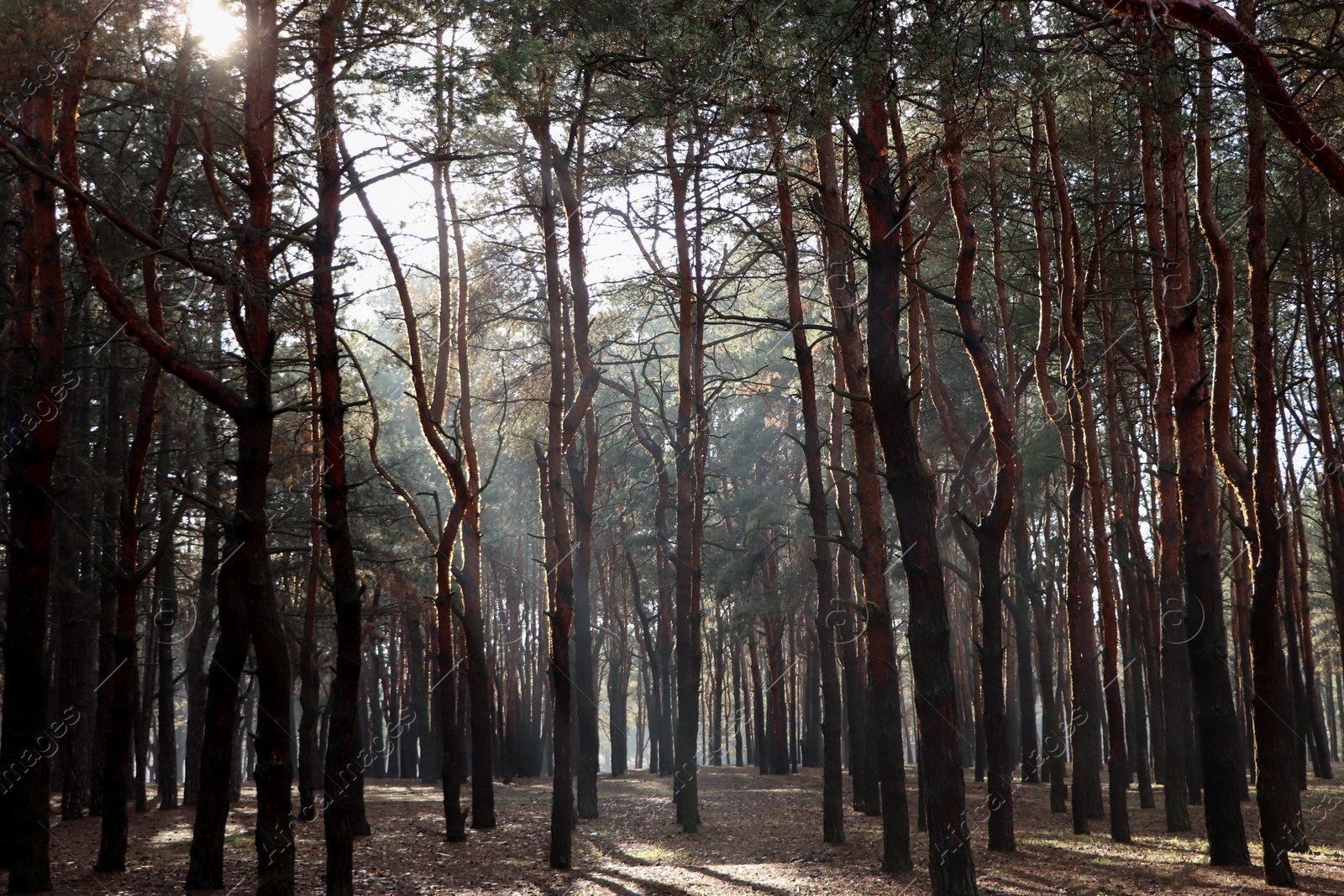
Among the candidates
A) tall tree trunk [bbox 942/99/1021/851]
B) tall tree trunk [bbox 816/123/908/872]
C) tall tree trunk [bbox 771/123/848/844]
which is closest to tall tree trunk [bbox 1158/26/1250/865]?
tall tree trunk [bbox 942/99/1021/851]

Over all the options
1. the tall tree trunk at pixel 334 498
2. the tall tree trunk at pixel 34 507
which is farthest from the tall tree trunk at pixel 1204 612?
the tall tree trunk at pixel 34 507

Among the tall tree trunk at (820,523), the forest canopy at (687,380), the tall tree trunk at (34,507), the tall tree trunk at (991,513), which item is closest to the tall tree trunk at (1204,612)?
the forest canopy at (687,380)


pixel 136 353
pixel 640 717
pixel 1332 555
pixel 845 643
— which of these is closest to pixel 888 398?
pixel 845 643

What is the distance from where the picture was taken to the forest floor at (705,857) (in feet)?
30.7

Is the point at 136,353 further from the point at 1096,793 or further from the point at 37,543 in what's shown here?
the point at 1096,793

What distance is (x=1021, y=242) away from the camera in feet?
52.0

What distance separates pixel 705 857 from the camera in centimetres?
1242

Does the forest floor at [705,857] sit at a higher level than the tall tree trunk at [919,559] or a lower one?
lower

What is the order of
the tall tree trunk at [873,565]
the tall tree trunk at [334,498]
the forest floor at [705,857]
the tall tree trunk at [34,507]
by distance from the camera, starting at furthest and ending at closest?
the tall tree trunk at [873,565] → the forest floor at [705,857] → the tall tree trunk at [34,507] → the tall tree trunk at [334,498]

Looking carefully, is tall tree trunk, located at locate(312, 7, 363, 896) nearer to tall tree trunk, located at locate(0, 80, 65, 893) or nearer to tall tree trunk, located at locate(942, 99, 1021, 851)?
tall tree trunk, located at locate(0, 80, 65, 893)

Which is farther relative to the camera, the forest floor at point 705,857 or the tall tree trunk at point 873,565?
the tall tree trunk at point 873,565

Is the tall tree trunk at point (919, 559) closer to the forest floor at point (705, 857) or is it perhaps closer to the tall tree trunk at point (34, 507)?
the forest floor at point (705, 857)

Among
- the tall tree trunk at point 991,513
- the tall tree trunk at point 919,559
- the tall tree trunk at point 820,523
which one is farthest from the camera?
the tall tree trunk at point 820,523

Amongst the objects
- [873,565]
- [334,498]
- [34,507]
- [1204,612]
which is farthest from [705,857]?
[34,507]
